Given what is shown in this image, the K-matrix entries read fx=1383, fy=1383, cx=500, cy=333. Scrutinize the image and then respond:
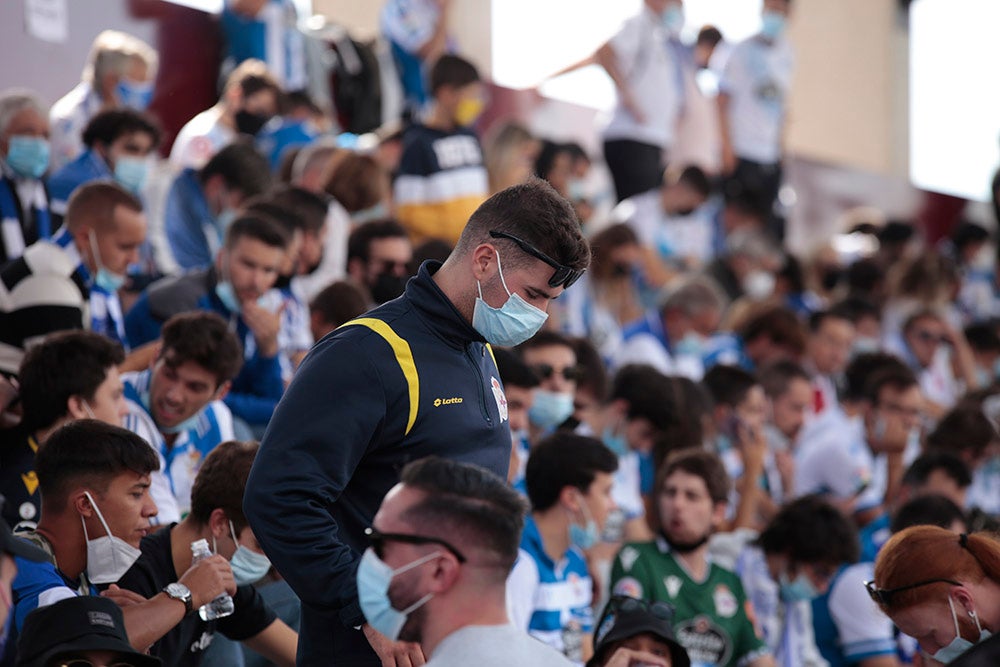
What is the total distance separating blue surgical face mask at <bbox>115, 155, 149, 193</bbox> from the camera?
23.1 ft

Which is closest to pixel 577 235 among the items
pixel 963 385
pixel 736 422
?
pixel 736 422

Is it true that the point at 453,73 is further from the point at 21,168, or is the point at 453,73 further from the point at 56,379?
the point at 56,379

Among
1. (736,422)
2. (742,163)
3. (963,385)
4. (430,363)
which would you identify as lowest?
(963,385)

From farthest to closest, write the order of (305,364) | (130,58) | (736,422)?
(130,58) → (736,422) → (305,364)

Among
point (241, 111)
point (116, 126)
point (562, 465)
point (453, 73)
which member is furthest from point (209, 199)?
point (562, 465)

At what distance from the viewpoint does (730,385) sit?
7574 mm

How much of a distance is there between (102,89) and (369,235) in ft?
7.69

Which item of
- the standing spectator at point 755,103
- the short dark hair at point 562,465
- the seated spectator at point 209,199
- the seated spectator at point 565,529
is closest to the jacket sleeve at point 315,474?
the seated spectator at point 565,529

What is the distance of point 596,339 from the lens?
28.4 ft

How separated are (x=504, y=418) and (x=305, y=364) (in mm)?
576

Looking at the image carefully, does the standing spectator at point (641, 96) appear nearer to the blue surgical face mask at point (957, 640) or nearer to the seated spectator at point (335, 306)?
the seated spectator at point (335, 306)

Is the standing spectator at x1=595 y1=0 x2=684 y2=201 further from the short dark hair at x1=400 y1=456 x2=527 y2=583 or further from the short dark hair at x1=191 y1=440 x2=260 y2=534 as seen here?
the short dark hair at x1=400 y1=456 x2=527 y2=583

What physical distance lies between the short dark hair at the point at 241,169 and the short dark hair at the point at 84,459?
3465 mm

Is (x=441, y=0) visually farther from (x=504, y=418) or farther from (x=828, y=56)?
(x=828, y=56)
